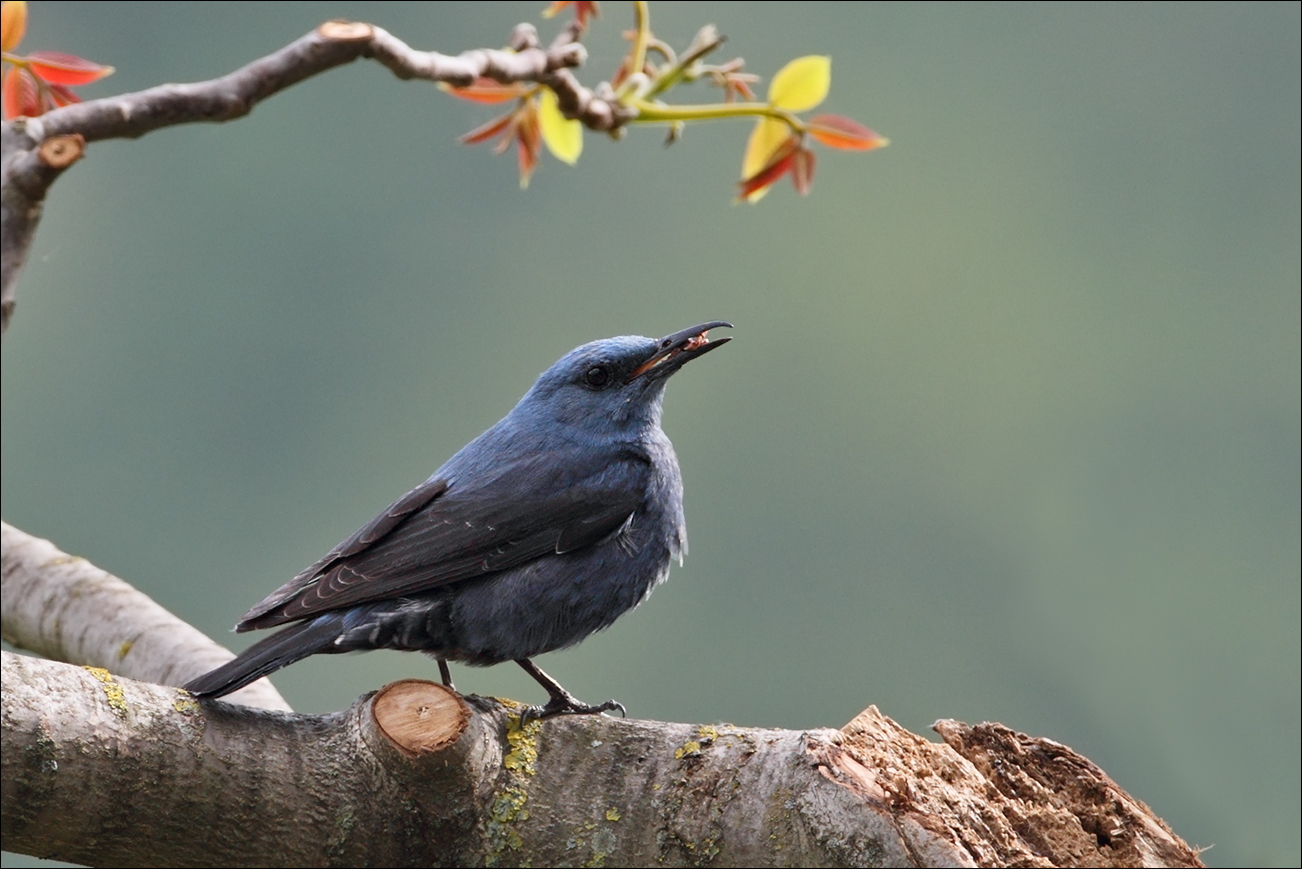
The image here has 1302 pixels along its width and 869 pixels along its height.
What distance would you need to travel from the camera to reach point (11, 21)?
4.04 meters

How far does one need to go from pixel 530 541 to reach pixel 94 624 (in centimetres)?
142

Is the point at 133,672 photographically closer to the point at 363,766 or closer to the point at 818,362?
the point at 363,766

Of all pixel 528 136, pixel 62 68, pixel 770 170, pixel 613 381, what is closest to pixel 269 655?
pixel 613 381

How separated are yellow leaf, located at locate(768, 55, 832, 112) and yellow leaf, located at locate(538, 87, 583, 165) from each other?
28.1 inches

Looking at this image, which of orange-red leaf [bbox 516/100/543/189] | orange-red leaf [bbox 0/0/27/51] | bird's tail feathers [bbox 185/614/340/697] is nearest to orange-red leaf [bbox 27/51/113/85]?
orange-red leaf [bbox 0/0/27/51]

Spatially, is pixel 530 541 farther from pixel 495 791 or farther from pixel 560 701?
pixel 495 791

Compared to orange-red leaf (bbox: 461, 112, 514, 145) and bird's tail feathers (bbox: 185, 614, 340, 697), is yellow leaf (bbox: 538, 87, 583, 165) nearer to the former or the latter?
orange-red leaf (bbox: 461, 112, 514, 145)

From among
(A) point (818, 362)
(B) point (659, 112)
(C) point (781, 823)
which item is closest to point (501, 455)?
(B) point (659, 112)

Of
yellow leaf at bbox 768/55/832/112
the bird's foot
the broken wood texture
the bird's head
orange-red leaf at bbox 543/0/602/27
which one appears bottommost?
the bird's foot

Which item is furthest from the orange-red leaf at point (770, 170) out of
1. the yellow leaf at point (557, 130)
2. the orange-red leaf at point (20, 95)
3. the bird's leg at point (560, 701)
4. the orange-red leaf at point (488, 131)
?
the orange-red leaf at point (20, 95)

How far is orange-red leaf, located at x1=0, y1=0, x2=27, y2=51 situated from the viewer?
4000 millimetres

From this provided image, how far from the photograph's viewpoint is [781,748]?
3197mm

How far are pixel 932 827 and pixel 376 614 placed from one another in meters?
1.81

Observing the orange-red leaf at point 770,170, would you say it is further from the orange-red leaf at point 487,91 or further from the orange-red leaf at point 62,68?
the orange-red leaf at point 62,68
